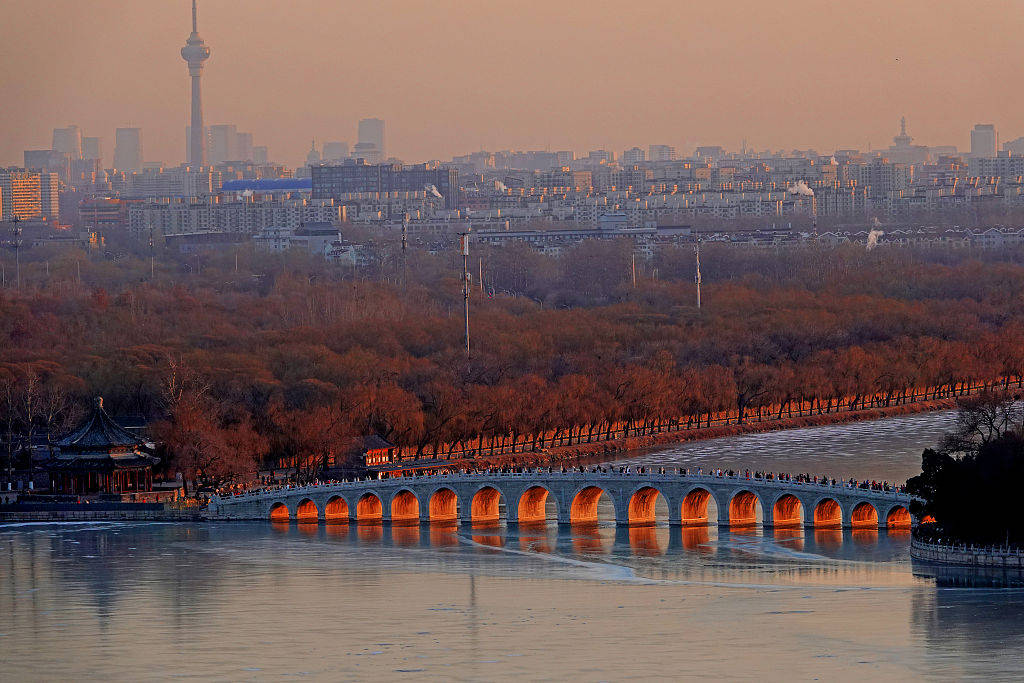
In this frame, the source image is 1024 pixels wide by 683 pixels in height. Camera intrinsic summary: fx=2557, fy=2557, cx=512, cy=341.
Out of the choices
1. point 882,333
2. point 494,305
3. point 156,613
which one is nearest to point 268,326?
point 494,305

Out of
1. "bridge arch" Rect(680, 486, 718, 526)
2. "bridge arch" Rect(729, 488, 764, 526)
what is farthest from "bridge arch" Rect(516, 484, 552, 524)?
"bridge arch" Rect(729, 488, 764, 526)

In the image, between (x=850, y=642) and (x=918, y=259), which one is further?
(x=918, y=259)

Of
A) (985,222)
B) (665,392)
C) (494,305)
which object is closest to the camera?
(665,392)

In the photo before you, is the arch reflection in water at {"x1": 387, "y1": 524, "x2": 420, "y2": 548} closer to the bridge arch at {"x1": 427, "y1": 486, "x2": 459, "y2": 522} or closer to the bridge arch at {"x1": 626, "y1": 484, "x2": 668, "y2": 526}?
the bridge arch at {"x1": 427, "y1": 486, "x2": 459, "y2": 522}

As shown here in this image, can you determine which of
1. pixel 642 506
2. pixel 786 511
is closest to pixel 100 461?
pixel 642 506

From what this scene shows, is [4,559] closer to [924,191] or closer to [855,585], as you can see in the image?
[855,585]

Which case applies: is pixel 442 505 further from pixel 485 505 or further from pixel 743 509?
pixel 743 509

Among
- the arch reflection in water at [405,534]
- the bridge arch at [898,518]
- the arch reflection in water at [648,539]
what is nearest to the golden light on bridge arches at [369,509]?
the arch reflection in water at [405,534]

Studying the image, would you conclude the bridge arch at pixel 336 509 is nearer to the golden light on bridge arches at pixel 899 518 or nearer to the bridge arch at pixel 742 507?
the bridge arch at pixel 742 507
